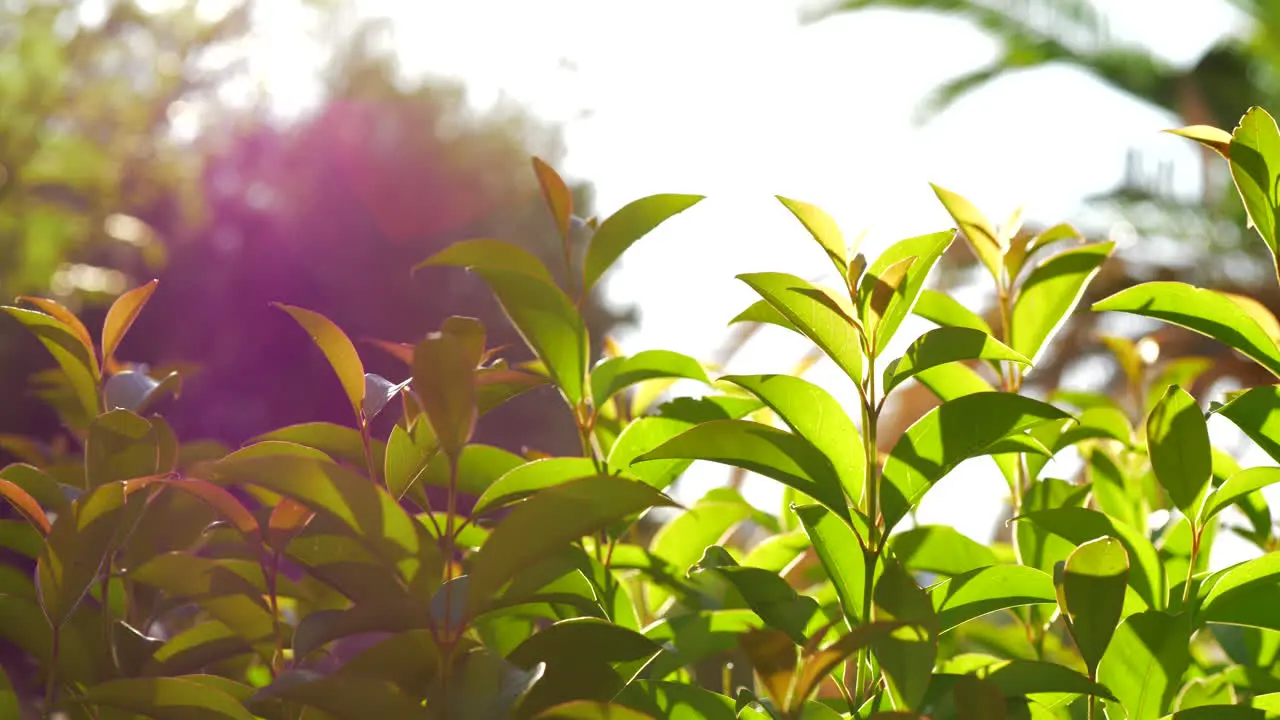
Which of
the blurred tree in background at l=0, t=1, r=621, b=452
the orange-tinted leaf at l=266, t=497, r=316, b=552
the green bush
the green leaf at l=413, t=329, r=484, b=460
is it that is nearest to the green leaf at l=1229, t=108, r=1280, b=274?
the green bush

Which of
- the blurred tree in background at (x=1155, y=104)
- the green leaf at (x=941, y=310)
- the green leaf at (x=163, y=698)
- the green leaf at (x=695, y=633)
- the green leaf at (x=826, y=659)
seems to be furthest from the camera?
the blurred tree in background at (x=1155, y=104)

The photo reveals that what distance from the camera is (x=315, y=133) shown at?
10000 millimetres

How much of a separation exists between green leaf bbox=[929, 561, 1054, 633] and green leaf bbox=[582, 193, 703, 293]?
0.28 meters

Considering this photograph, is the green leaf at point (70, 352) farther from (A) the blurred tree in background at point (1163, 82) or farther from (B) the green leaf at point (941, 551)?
(A) the blurred tree in background at point (1163, 82)

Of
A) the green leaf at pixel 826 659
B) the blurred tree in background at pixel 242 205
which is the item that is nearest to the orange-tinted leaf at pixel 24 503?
the green leaf at pixel 826 659

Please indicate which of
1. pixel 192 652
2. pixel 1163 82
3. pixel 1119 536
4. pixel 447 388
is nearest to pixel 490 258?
pixel 447 388

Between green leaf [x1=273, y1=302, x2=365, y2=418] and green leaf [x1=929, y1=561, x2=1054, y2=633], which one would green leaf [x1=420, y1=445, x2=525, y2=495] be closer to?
green leaf [x1=273, y1=302, x2=365, y2=418]

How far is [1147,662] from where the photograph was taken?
55 cm

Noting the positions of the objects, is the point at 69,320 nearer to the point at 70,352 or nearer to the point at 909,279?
the point at 70,352

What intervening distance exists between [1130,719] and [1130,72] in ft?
27.6

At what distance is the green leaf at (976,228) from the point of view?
0.68m

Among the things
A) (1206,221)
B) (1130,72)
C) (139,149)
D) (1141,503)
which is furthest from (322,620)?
(139,149)

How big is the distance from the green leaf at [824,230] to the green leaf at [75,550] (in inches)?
16.1

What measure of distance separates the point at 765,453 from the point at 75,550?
0.38 m
